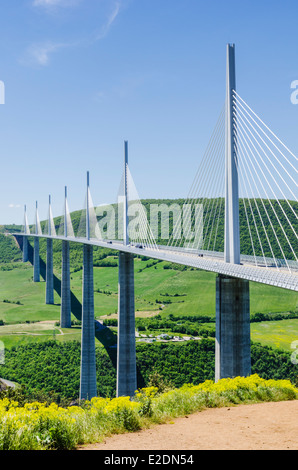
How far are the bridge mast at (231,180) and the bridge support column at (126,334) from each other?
674 inches

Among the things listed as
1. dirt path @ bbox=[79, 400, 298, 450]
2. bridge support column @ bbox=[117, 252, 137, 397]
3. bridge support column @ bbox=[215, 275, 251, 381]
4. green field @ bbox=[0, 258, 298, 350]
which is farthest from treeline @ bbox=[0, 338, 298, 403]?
dirt path @ bbox=[79, 400, 298, 450]

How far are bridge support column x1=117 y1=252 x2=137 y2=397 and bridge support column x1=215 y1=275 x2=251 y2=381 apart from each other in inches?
603

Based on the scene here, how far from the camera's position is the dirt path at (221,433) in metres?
7.81

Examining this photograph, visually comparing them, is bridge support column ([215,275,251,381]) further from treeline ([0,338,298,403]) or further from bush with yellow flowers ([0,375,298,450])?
treeline ([0,338,298,403])

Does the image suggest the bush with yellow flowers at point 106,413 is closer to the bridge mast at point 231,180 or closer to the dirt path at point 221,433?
the dirt path at point 221,433

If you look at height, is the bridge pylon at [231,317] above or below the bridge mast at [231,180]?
below

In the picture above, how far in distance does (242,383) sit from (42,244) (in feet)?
379

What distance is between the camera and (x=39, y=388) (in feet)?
138

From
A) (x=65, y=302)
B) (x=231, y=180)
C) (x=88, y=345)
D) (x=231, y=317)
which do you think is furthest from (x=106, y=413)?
(x=65, y=302)

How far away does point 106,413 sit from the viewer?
9.50 meters

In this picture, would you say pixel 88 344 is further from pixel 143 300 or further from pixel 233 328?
pixel 143 300

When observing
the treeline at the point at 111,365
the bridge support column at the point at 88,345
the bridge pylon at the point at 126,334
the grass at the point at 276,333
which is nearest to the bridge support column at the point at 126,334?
the bridge pylon at the point at 126,334

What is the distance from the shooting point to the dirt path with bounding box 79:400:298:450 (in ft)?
25.6

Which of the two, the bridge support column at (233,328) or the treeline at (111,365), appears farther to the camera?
the treeline at (111,365)
